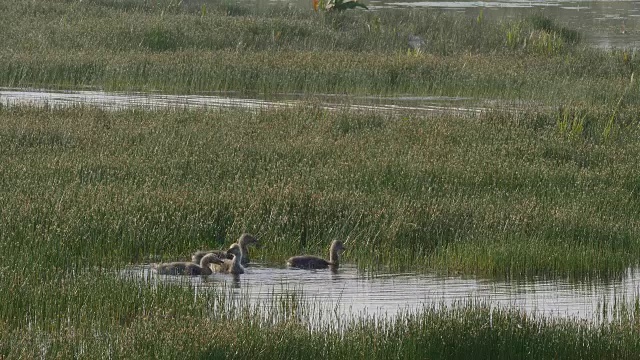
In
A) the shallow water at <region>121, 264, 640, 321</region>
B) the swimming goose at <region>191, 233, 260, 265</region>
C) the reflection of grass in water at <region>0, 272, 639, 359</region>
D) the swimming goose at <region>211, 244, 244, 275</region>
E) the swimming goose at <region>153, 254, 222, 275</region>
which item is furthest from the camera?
the swimming goose at <region>191, 233, 260, 265</region>

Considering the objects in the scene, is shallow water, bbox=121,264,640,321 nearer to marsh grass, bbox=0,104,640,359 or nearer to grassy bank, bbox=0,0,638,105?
marsh grass, bbox=0,104,640,359

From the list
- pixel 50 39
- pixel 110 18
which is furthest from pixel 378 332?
pixel 110 18

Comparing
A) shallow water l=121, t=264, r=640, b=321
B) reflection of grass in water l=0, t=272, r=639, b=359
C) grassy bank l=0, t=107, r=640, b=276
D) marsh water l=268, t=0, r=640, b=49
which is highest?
marsh water l=268, t=0, r=640, b=49

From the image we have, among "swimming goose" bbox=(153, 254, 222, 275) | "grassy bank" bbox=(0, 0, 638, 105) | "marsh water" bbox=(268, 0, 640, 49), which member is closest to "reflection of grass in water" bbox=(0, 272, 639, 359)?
"swimming goose" bbox=(153, 254, 222, 275)

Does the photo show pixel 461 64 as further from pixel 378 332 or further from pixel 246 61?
pixel 378 332

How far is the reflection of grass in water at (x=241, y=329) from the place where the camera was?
8.01 metres

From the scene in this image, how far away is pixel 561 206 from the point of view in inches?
541

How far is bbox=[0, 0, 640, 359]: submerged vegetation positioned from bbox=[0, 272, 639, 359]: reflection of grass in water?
0.02 metres

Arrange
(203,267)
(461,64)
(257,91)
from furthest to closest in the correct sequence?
1. (461,64)
2. (257,91)
3. (203,267)

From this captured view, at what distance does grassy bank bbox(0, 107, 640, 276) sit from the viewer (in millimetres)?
11805

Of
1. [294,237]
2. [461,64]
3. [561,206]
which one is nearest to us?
[294,237]

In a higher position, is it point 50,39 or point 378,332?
point 50,39

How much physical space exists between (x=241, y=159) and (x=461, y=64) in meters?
12.8

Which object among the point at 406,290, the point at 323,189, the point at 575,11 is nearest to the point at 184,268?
the point at 406,290
